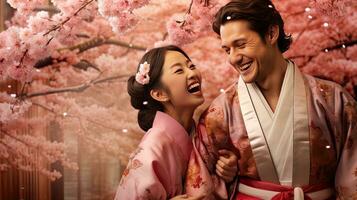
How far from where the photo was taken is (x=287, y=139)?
180cm

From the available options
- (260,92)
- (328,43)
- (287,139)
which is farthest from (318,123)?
(328,43)

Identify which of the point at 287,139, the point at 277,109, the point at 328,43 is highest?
the point at 328,43

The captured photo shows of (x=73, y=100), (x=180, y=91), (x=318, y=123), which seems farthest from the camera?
(x=73, y=100)

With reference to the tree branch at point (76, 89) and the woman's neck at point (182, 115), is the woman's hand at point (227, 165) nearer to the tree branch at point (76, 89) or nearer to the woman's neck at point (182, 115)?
the woman's neck at point (182, 115)

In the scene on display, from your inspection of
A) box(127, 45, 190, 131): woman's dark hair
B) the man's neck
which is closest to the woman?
box(127, 45, 190, 131): woman's dark hair

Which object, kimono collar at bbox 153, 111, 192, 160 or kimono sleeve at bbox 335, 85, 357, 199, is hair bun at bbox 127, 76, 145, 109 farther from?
kimono sleeve at bbox 335, 85, 357, 199

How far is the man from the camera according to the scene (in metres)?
1.80

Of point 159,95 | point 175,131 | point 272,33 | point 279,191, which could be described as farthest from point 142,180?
point 272,33

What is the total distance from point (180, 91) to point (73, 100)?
0.48 meters

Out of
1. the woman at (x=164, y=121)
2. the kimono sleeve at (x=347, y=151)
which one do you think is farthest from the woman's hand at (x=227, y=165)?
the kimono sleeve at (x=347, y=151)

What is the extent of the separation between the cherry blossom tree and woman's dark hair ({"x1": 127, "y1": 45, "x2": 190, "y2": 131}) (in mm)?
49

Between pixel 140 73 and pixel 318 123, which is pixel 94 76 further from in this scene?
pixel 318 123

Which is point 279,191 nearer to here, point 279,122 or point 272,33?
point 279,122

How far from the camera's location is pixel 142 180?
184cm
